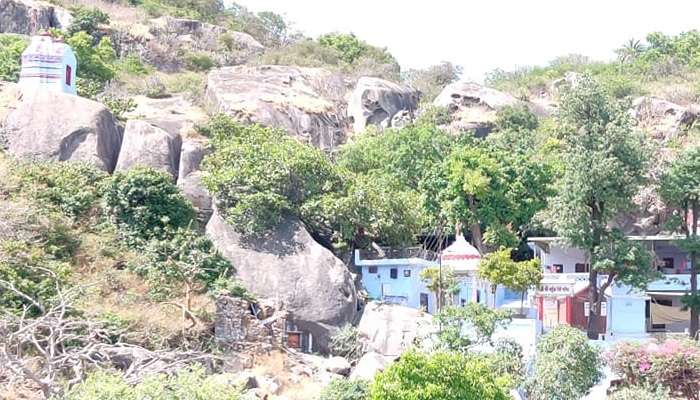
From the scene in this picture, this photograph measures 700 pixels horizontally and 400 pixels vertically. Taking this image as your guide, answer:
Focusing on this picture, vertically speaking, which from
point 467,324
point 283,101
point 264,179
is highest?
point 283,101

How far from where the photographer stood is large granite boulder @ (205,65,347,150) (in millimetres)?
45188

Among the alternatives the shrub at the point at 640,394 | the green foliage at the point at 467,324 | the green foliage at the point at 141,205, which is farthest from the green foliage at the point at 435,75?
the shrub at the point at 640,394

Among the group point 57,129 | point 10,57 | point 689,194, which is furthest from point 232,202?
point 10,57

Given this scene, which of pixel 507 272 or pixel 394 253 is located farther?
pixel 394 253

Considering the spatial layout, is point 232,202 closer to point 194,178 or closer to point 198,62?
point 194,178

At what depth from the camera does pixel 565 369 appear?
26.0 m

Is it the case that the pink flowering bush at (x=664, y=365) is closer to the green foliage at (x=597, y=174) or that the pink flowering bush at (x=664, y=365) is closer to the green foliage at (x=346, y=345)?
the green foliage at (x=597, y=174)

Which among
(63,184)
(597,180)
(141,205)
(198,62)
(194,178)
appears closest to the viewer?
(597,180)

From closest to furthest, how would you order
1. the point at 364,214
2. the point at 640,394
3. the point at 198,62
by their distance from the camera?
the point at 640,394 → the point at 364,214 → the point at 198,62

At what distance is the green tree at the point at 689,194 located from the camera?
3244cm

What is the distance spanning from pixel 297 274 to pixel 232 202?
3.53 metres

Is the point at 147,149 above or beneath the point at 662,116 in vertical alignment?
beneath

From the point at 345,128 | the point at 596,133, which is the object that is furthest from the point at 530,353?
the point at 345,128

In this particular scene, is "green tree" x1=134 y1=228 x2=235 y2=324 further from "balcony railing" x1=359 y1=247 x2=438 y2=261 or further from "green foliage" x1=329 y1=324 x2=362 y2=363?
"balcony railing" x1=359 y1=247 x2=438 y2=261
